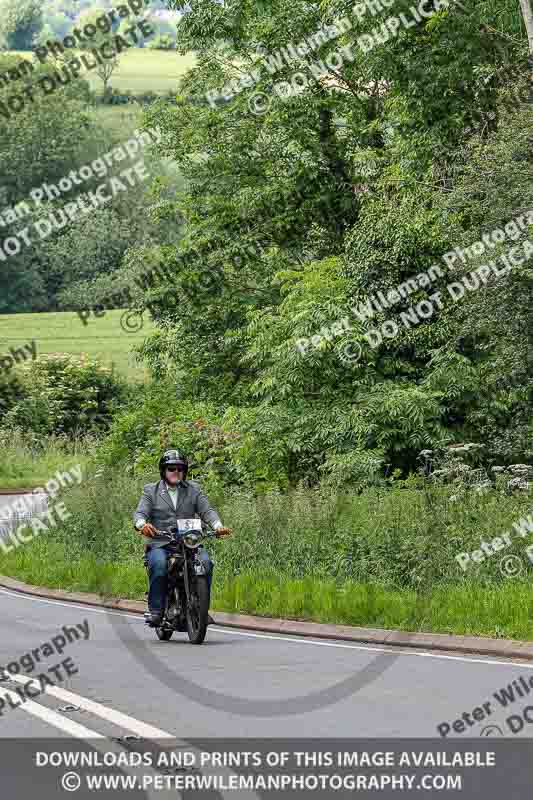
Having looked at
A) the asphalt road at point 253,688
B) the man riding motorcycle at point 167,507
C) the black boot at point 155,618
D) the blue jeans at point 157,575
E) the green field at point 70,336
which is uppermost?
the green field at point 70,336

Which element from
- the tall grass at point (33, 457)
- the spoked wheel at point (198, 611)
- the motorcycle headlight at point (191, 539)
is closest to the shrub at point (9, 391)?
the tall grass at point (33, 457)

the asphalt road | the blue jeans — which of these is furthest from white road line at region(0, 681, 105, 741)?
the blue jeans

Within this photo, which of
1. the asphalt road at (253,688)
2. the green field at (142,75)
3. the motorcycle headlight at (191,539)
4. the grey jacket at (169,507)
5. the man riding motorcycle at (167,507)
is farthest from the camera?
the green field at (142,75)

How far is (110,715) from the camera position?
10031mm

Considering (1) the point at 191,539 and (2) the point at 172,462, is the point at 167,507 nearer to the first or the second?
(2) the point at 172,462

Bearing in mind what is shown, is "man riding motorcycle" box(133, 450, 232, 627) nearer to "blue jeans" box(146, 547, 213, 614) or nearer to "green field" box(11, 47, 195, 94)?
"blue jeans" box(146, 547, 213, 614)

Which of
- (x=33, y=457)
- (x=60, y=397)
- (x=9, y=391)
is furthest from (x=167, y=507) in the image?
(x=60, y=397)

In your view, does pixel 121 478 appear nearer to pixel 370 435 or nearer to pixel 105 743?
pixel 370 435

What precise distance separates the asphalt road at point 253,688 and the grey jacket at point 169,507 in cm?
127

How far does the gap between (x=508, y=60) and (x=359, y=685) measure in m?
25.2

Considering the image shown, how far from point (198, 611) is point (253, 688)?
3650 mm

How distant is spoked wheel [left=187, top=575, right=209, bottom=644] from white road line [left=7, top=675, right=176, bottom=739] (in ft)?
10.2

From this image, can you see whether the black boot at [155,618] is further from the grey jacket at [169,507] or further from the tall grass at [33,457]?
the tall grass at [33,457]

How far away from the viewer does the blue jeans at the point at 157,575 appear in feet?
49.5
